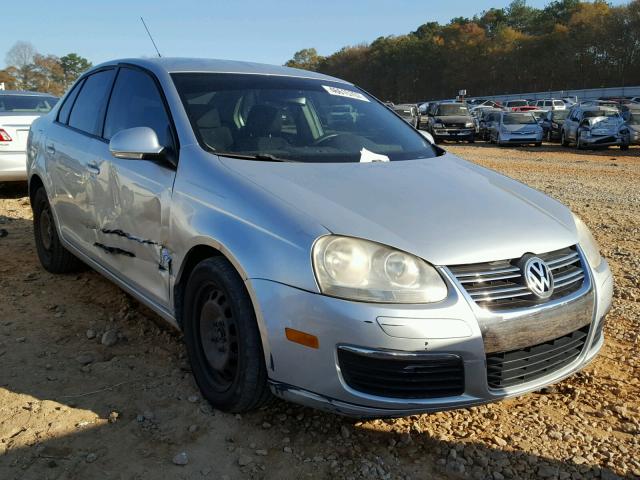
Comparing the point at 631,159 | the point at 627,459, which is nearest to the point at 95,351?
the point at 627,459

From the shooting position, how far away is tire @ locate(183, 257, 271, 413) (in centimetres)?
244

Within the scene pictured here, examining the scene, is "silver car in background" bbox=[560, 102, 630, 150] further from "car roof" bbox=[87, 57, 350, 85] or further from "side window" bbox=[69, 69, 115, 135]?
"side window" bbox=[69, 69, 115, 135]

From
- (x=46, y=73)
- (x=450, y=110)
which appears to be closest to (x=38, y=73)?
(x=46, y=73)

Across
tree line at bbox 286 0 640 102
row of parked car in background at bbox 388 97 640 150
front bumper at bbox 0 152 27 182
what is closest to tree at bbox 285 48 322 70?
tree line at bbox 286 0 640 102

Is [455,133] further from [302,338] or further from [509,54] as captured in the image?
[509,54]

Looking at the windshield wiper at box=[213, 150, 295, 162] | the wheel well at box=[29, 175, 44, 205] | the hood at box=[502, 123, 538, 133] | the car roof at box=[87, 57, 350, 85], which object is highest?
the car roof at box=[87, 57, 350, 85]

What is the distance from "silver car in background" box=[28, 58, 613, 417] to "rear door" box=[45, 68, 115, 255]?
82 mm

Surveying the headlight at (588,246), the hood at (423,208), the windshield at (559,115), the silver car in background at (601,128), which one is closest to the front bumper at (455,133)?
the windshield at (559,115)

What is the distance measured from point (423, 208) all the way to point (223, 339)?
3.48 feet

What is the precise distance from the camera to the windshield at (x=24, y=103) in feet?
30.0

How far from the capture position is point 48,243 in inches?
190

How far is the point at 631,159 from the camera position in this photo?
1778 cm

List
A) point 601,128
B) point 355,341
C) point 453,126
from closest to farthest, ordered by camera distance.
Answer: point 355,341, point 601,128, point 453,126

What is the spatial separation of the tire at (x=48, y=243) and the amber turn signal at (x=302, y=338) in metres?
2.93
